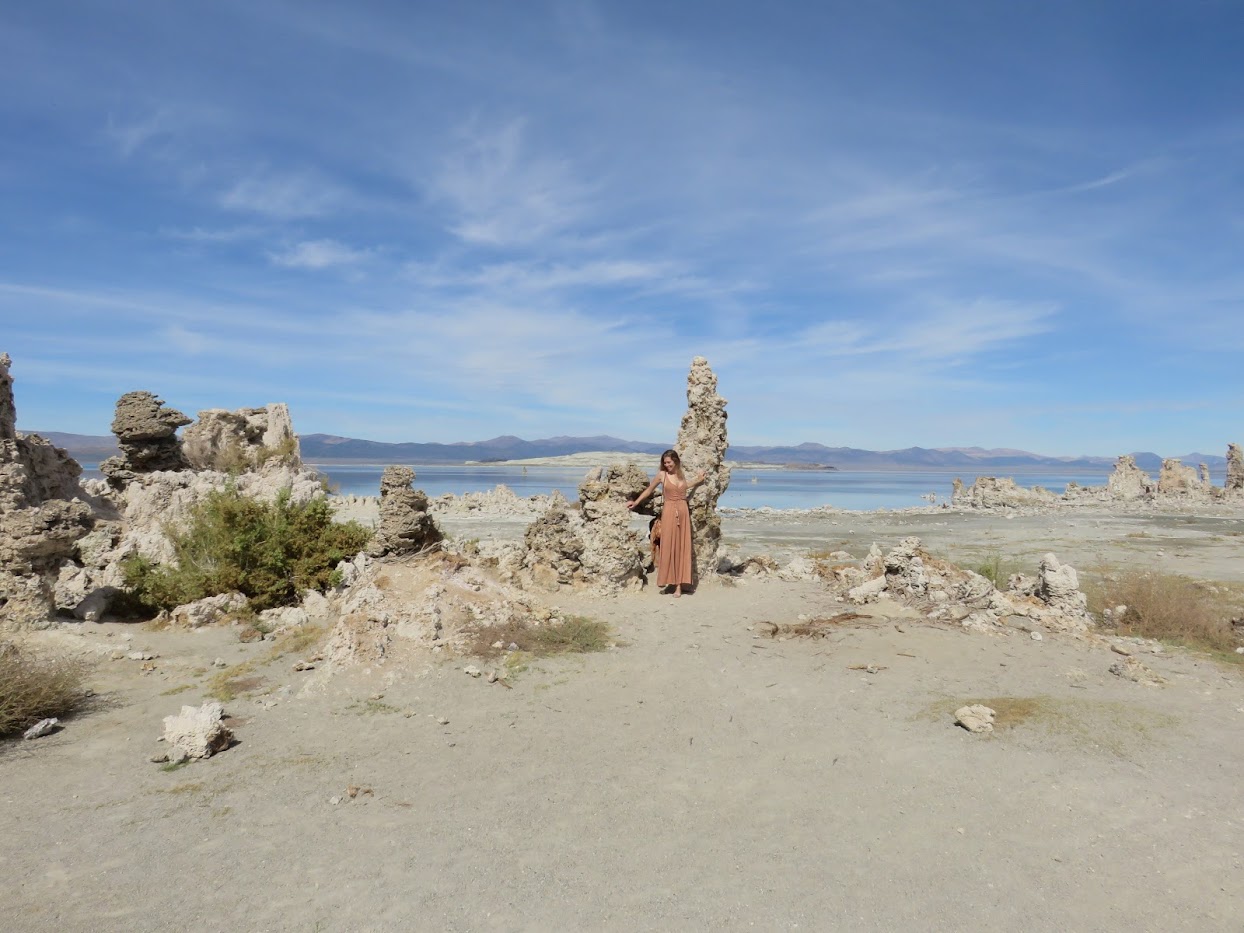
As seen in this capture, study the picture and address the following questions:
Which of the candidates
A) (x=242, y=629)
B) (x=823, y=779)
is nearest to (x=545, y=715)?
(x=823, y=779)

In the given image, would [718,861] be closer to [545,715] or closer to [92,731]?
[545,715]

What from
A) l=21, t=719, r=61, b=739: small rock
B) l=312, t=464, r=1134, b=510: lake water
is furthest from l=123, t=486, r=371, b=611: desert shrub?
l=312, t=464, r=1134, b=510: lake water

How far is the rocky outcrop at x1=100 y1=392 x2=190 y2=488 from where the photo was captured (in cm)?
1446

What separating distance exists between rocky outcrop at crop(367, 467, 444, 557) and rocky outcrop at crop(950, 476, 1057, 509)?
40.0 m

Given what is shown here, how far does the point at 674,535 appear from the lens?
487 inches

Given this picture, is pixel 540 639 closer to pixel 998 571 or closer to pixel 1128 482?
pixel 998 571

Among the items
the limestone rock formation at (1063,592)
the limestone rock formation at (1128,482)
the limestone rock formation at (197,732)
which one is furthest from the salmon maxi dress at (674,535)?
the limestone rock formation at (1128,482)

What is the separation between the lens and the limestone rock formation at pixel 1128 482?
4706cm

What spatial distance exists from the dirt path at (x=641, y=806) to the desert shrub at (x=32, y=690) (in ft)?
1.07

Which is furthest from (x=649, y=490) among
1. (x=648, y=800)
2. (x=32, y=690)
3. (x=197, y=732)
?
(x=32, y=690)

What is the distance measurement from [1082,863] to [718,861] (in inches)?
88.9

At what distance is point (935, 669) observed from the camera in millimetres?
8625

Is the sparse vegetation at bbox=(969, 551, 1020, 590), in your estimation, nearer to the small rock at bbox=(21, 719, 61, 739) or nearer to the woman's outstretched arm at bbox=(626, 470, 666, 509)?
the woman's outstretched arm at bbox=(626, 470, 666, 509)

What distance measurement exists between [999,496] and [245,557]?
4511 centimetres
